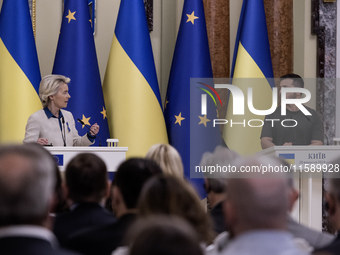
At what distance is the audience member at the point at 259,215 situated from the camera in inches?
66.1

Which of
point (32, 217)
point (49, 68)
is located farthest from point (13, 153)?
point (49, 68)

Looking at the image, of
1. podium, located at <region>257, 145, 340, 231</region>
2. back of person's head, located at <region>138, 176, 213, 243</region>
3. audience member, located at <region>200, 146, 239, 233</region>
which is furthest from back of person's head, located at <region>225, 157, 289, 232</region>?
podium, located at <region>257, 145, 340, 231</region>

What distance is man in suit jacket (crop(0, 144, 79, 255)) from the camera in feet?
5.07

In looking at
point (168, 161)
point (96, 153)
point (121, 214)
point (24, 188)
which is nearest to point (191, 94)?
point (96, 153)

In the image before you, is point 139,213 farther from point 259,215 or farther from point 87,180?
Answer: point 87,180

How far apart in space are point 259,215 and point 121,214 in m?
0.89

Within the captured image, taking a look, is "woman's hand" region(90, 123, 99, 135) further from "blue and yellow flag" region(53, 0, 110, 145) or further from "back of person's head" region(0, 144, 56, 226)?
"back of person's head" region(0, 144, 56, 226)

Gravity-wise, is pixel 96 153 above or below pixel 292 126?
below

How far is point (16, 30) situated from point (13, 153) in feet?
16.3

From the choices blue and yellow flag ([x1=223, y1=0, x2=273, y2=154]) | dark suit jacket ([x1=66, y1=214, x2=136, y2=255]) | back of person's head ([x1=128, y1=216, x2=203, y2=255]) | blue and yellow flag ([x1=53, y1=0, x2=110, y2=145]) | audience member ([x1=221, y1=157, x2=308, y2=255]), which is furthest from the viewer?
blue and yellow flag ([x1=223, y1=0, x2=273, y2=154])

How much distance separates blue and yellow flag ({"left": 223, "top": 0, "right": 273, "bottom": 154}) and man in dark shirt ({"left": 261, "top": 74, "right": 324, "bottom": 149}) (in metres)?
0.69

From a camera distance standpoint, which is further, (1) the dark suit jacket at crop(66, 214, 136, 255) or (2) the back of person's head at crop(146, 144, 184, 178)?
(2) the back of person's head at crop(146, 144, 184, 178)

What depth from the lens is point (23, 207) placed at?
5.10ft

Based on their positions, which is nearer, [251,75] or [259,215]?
[259,215]
